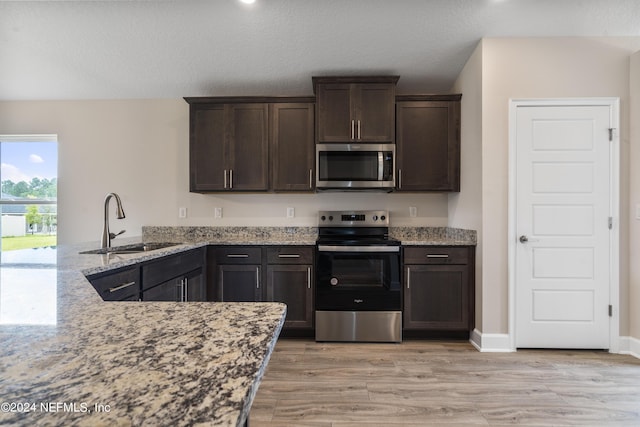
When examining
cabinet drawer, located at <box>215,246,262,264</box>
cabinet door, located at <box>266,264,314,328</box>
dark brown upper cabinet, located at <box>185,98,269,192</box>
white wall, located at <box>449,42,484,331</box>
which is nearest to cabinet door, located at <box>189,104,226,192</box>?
dark brown upper cabinet, located at <box>185,98,269,192</box>

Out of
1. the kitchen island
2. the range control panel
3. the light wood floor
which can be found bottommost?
the light wood floor

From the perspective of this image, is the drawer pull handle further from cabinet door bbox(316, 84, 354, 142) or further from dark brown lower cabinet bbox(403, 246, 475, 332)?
dark brown lower cabinet bbox(403, 246, 475, 332)

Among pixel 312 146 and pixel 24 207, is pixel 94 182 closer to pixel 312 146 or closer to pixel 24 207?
pixel 24 207

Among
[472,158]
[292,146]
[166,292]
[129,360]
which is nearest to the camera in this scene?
[129,360]

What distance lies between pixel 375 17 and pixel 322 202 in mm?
1731

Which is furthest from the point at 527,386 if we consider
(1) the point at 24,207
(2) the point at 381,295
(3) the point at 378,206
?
(1) the point at 24,207

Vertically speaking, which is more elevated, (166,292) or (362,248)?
(362,248)

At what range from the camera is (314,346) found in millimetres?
2574

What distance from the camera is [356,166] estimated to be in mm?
2859

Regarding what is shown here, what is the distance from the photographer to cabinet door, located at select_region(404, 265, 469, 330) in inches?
103

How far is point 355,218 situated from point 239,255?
4.04 ft

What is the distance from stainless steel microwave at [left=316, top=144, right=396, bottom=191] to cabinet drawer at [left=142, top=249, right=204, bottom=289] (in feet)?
4.14

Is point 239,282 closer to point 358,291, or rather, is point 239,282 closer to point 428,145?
point 358,291

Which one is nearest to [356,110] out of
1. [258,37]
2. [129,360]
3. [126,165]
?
[258,37]
